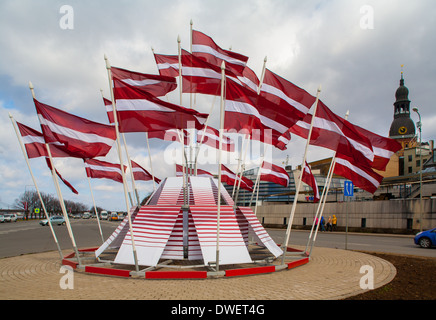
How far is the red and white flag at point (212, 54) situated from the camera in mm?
11883

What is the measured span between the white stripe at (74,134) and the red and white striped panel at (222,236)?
327 cm

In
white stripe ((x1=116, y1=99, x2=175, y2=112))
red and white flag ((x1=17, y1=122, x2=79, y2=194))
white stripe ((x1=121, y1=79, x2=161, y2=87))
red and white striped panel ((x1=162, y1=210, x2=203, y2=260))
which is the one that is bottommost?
red and white striped panel ((x1=162, y1=210, x2=203, y2=260))

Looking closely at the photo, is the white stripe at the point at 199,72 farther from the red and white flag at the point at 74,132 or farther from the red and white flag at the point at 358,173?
the red and white flag at the point at 358,173

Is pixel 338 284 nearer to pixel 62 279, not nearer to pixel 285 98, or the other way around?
pixel 285 98

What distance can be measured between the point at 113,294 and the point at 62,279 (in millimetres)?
2235

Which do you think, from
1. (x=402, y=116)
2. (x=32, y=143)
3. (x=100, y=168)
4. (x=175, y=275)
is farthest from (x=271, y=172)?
(x=402, y=116)

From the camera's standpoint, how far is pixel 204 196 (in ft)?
36.0

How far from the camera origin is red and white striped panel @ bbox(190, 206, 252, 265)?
866cm

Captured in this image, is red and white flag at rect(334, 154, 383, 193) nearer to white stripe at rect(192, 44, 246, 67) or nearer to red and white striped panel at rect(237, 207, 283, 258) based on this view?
red and white striped panel at rect(237, 207, 283, 258)

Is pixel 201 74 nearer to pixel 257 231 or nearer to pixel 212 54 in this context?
pixel 212 54

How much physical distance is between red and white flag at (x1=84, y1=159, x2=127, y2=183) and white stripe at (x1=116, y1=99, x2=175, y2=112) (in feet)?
21.5

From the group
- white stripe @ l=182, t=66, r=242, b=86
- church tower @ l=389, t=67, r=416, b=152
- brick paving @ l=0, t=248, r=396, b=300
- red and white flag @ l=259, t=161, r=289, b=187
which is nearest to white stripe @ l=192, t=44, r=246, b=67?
white stripe @ l=182, t=66, r=242, b=86

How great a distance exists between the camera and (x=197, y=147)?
12711 mm

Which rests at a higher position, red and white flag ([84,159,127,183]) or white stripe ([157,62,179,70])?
white stripe ([157,62,179,70])
